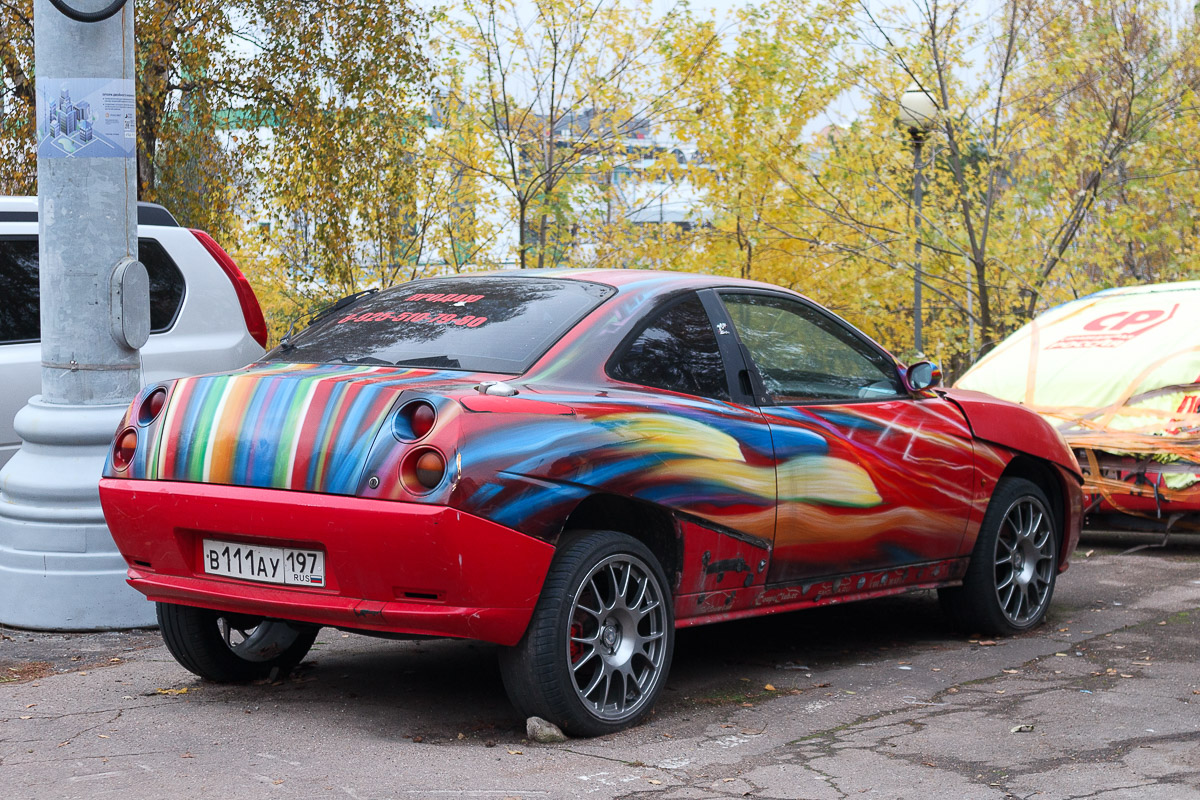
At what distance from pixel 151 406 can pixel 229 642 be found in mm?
1063

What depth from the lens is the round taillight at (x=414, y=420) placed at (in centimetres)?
424

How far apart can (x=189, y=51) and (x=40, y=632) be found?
8311 mm

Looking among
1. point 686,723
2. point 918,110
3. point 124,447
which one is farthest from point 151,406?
point 918,110

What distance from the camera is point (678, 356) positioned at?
16.9 feet

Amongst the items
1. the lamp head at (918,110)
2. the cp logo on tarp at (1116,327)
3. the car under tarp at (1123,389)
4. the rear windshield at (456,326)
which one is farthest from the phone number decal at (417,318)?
the lamp head at (918,110)

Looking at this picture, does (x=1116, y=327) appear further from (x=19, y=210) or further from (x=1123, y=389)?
(x=19, y=210)

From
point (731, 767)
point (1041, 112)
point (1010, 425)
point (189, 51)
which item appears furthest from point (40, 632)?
point (1041, 112)

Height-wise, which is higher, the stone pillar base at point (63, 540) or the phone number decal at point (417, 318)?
the phone number decal at point (417, 318)

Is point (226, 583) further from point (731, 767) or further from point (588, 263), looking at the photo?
point (588, 263)

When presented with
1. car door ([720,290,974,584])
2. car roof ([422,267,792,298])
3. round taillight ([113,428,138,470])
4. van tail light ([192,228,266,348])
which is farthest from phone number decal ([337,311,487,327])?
van tail light ([192,228,266,348])

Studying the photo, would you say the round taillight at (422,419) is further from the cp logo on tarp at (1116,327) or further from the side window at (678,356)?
the cp logo on tarp at (1116,327)

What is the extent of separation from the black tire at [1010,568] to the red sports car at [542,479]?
33 centimetres

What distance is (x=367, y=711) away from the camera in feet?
16.2

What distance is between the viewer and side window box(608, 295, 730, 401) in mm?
4945
